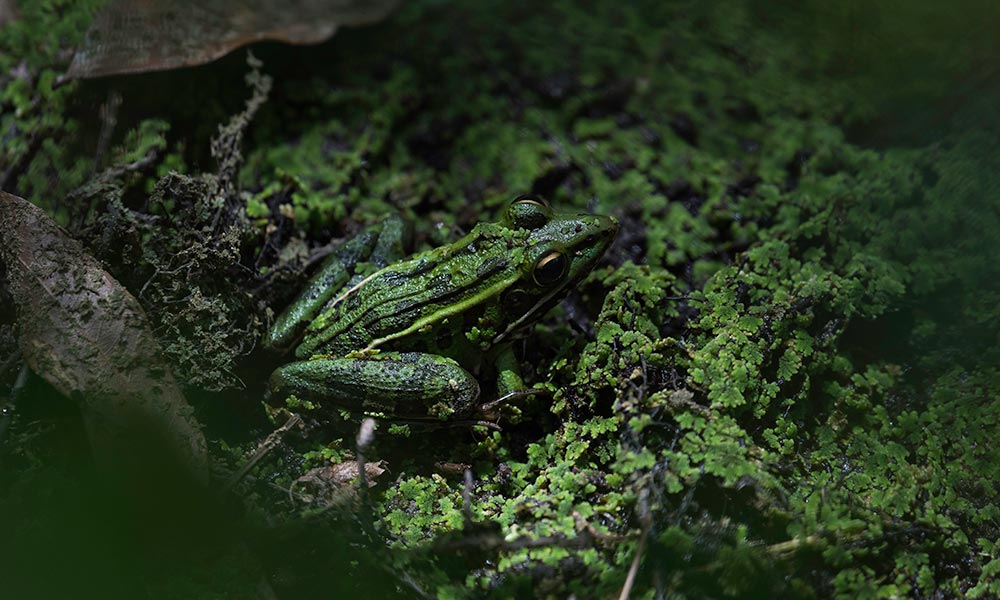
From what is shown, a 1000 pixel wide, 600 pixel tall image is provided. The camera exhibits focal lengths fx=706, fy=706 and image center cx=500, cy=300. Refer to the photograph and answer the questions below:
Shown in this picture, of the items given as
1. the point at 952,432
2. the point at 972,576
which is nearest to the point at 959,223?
the point at 952,432

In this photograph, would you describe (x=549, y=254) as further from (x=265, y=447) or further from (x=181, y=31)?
(x=181, y=31)

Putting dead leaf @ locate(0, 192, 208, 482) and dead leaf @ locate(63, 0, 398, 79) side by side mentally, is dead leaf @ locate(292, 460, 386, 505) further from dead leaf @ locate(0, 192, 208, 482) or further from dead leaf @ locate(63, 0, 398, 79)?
dead leaf @ locate(63, 0, 398, 79)

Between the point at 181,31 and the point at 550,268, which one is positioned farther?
the point at 181,31

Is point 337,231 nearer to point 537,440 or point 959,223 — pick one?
point 537,440

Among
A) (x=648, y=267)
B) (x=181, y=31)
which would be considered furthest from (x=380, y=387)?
(x=181, y=31)

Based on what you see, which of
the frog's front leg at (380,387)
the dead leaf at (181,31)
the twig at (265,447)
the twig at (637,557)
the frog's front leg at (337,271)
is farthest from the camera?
the dead leaf at (181,31)

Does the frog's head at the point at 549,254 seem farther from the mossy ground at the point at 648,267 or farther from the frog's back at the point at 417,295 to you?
the mossy ground at the point at 648,267

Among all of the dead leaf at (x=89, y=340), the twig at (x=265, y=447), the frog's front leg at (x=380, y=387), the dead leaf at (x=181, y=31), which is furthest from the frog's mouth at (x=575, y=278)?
the dead leaf at (x=181, y=31)
